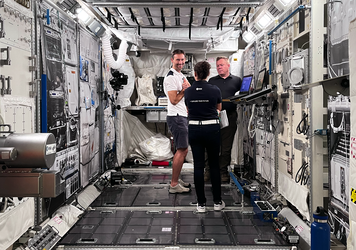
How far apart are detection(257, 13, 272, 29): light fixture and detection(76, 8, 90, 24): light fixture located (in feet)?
8.29

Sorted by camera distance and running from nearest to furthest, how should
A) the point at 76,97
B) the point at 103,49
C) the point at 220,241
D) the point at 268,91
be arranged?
the point at 220,241 < the point at 268,91 < the point at 76,97 < the point at 103,49

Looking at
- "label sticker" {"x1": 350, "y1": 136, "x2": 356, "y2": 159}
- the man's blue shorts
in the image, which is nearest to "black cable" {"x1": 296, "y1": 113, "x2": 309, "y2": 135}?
"label sticker" {"x1": 350, "y1": 136, "x2": 356, "y2": 159}

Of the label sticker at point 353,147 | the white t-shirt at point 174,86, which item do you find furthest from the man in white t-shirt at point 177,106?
the label sticker at point 353,147

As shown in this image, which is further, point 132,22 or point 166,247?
point 132,22

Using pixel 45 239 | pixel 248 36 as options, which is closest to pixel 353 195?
pixel 45 239

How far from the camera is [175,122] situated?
411 centimetres

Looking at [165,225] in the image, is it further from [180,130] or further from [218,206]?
[180,130]

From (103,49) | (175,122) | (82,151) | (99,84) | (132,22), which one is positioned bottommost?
(82,151)

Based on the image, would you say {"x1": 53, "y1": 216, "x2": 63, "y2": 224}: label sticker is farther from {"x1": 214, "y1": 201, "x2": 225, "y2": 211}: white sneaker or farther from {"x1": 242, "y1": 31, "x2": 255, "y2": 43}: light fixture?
{"x1": 242, "y1": 31, "x2": 255, "y2": 43}: light fixture

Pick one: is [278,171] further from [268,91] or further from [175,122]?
[175,122]

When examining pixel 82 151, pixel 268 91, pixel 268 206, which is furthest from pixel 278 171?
pixel 82 151

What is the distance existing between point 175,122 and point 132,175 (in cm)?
190

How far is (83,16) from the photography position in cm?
401

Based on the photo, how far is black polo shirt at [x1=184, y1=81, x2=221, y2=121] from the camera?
10.8 ft
